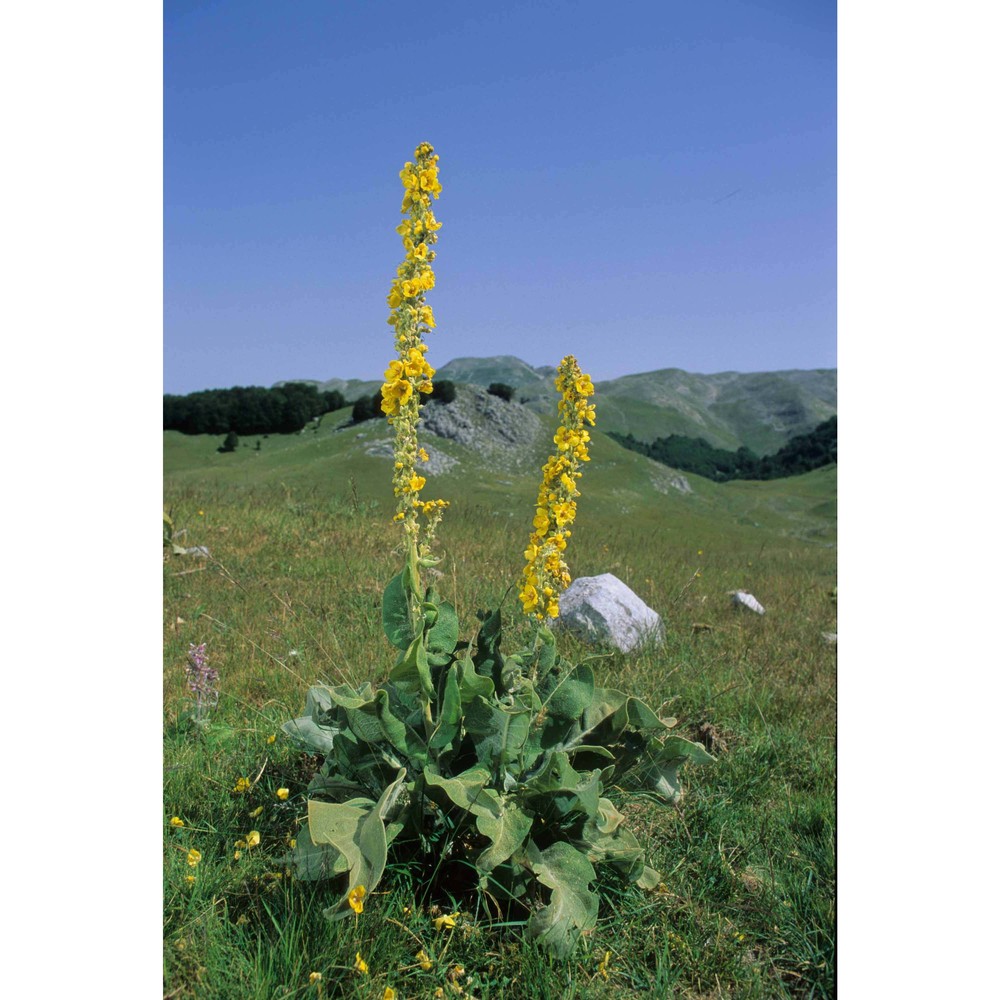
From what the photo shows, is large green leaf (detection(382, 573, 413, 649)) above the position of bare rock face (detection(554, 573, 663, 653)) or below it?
above

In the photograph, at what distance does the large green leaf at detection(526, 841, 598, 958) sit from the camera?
214cm

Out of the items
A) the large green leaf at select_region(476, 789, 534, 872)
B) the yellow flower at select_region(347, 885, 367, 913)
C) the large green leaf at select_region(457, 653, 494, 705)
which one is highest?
the large green leaf at select_region(457, 653, 494, 705)

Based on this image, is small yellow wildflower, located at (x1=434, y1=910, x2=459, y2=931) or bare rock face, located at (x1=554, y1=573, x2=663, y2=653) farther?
bare rock face, located at (x1=554, y1=573, x2=663, y2=653)

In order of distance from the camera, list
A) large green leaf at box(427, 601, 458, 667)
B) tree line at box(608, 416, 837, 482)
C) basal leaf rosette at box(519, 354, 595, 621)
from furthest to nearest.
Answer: tree line at box(608, 416, 837, 482) < basal leaf rosette at box(519, 354, 595, 621) < large green leaf at box(427, 601, 458, 667)

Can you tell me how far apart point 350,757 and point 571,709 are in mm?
759

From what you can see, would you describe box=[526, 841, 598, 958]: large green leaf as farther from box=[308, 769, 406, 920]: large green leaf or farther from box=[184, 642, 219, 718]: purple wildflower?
box=[184, 642, 219, 718]: purple wildflower

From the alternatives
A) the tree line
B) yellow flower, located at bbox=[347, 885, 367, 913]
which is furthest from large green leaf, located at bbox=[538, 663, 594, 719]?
the tree line

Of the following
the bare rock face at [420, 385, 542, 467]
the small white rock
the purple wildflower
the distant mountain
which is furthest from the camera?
the distant mountain

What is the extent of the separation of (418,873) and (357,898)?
546 millimetres
